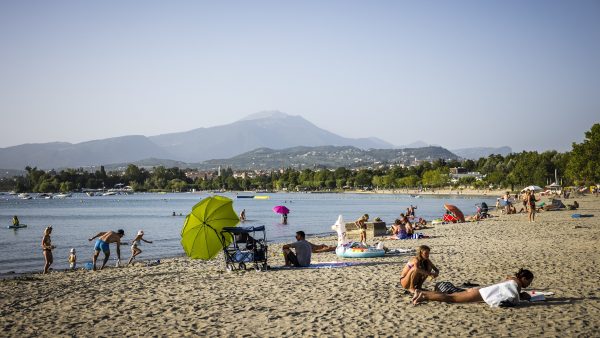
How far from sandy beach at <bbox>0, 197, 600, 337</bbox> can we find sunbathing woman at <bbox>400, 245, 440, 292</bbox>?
0.38m

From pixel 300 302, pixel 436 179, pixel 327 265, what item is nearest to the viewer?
pixel 300 302

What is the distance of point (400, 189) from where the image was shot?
19400cm

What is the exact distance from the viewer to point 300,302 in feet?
35.0

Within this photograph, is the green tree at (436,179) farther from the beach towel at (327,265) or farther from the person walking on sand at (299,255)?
the person walking on sand at (299,255)

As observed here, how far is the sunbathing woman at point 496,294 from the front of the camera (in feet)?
31.4

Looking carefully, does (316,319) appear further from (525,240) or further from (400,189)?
(400,189)

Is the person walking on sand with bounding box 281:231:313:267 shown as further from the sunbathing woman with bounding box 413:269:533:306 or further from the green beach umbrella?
the sunbathing woman with bounding box 413:269:533:306

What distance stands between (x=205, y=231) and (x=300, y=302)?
5.20 m

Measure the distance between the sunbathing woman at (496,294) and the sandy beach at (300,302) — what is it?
128 millimetres

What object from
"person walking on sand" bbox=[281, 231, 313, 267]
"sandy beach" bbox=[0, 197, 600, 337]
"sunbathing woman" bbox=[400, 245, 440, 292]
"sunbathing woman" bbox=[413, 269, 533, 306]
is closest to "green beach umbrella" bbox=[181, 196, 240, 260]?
"sandy beach" bbox=[0, 197, 600, 337]

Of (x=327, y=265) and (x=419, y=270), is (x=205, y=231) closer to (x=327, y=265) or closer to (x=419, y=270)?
(x=327, y=265)

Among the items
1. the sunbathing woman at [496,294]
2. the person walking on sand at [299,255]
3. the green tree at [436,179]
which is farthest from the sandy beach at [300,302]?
the green tree at [436,179]

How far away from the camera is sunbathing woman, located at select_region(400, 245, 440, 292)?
1051 centimetres

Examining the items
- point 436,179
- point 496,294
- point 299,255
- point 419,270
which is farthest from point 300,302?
point 436,179
